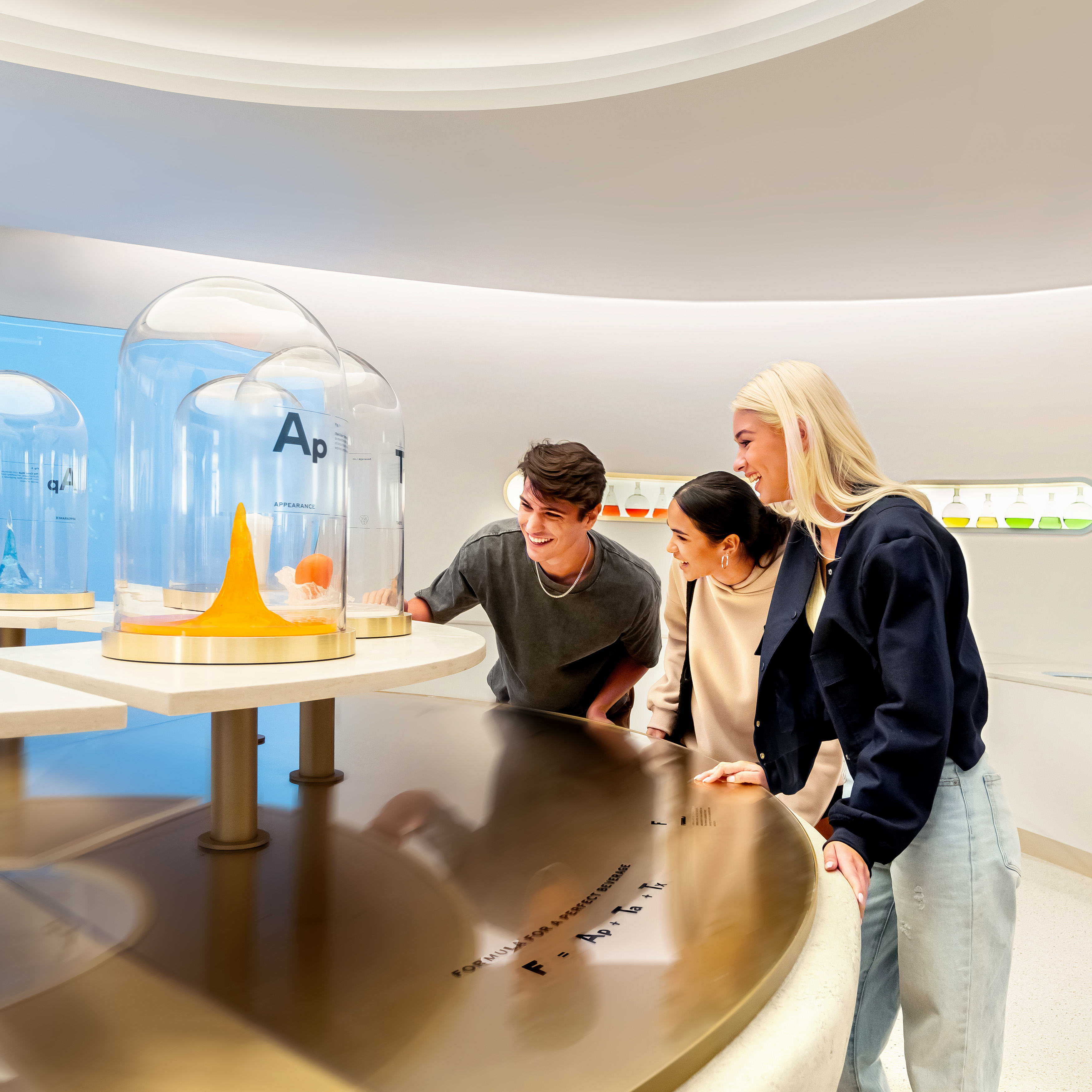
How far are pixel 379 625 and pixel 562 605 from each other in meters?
1.07

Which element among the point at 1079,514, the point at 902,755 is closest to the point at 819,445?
the point at 902,755

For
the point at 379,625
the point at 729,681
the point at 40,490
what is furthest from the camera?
the point at 729,681

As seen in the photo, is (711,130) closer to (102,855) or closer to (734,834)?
(734,834)

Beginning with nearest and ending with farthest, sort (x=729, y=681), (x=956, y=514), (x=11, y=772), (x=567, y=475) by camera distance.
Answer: (x=11, y=772) → (x=729, y=681) → (x=567, y=475) → (x=956, y=514)

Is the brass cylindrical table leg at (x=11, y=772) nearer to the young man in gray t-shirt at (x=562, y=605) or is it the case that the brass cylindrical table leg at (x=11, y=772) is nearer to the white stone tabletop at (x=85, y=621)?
the white stone tabletop at (x=85, y=621)

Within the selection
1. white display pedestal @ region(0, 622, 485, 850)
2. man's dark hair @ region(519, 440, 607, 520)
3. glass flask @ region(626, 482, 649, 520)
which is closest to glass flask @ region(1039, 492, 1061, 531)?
glass flask @ region(626, 482, 649, 520)

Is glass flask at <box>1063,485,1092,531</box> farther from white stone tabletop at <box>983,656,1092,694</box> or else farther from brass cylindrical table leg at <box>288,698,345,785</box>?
brass cylindrical table leg at <box>288,698,345,785</box>

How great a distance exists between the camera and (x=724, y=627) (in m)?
1.97

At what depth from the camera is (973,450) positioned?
14.5ft

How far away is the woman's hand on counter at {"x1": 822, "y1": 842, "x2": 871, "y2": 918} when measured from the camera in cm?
100

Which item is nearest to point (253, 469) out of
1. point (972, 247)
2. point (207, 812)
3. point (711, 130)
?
point (207, 812)

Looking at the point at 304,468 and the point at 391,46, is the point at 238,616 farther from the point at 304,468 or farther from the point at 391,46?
the point at 391,46

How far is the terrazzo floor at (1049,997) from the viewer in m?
2.15

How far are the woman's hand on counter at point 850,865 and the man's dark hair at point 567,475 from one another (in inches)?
45.9
